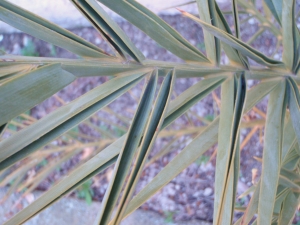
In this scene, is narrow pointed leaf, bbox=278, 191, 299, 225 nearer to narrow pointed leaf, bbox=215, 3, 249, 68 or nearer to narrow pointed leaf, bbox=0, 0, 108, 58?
narrow pointed leaf, bbox=215, 3, 249, 68

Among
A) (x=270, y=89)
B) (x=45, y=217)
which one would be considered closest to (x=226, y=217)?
(x=270, y=89)

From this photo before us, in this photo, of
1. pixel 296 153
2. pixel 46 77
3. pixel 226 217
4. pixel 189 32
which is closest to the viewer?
pixel 46 77

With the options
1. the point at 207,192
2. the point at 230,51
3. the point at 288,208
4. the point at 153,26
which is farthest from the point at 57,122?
the point at 207,192

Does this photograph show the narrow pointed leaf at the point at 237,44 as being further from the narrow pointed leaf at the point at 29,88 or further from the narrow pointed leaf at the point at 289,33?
the narrow pointed leaf at the point at 29,88

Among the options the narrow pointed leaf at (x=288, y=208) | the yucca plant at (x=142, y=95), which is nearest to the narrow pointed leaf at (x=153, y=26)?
the yucca plant at (x=142, y=95)

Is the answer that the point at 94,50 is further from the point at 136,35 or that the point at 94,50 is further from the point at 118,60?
the point at 136,35

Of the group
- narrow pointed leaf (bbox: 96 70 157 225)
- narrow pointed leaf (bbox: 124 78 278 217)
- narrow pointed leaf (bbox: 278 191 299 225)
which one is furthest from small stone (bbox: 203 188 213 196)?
narrow pointed leaf (bbox: 96 70 157 225)

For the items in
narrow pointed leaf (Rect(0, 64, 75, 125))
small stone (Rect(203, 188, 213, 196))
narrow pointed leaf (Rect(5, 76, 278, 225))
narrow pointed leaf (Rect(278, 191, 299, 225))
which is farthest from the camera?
small stone (Rect(203, 188, 213, 196))

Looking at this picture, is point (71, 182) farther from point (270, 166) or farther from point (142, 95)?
point (270, 166)

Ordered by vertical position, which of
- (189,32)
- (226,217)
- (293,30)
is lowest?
(226,217)
